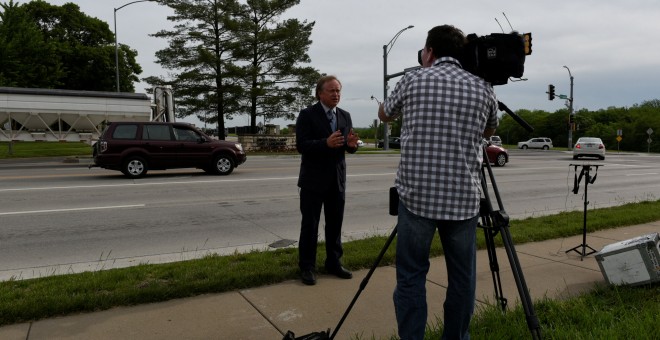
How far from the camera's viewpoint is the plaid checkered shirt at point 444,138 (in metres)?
2.52

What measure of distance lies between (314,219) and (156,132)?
11.6 m

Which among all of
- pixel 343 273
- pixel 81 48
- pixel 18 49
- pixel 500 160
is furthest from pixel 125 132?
pixel 81 48

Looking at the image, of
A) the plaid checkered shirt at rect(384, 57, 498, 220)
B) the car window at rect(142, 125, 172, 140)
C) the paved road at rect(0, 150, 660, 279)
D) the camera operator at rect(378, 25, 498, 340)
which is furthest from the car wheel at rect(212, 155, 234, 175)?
the plaid checkered shirt at rect(384, 57, 498, 220)

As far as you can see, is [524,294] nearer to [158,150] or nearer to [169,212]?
[169,212]

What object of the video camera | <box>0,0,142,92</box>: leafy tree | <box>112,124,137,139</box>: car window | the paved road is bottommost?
the paved road

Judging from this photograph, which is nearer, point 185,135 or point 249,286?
point 249,286

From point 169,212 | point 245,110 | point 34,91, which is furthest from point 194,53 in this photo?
point 169,212

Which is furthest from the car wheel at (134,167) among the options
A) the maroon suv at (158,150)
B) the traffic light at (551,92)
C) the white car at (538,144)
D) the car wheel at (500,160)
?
the white car at (538,144)

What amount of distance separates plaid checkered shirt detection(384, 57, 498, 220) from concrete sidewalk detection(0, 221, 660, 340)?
1279 mm

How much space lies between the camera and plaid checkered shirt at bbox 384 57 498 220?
8.25 ft

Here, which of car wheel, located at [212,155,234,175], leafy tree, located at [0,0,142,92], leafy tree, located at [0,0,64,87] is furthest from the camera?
leafy tree, located at [0,0,142,92]

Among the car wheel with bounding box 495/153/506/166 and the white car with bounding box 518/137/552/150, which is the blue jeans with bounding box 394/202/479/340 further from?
the white car with bounding box 518/137/552/150

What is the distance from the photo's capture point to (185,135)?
15.2 m

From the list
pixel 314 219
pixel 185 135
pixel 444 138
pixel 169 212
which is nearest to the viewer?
pixel 444 138
